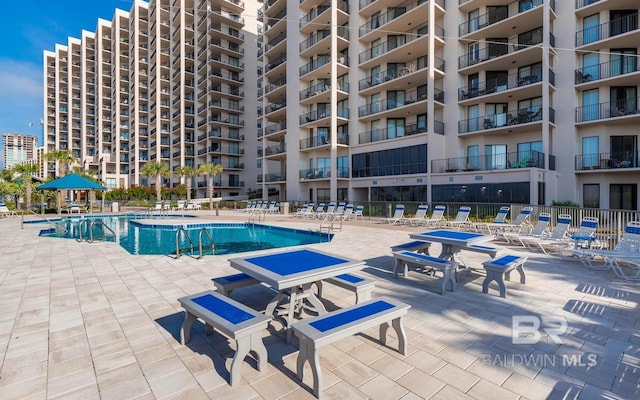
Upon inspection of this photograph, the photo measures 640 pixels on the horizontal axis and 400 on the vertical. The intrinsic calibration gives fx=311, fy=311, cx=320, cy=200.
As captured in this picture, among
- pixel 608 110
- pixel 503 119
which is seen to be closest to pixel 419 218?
pixel 503 119

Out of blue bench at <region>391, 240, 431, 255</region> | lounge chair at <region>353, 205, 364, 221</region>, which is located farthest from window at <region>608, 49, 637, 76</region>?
blue bench at <region>391, 240, 431, 255</region>

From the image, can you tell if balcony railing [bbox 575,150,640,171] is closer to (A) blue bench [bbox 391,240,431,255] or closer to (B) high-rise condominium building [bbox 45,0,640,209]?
(B) high-rise condominium building [bbox 45,0,640,209]

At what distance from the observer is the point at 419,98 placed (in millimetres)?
23594

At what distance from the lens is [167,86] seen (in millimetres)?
50188

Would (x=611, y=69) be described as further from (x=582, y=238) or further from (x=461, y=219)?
(x=582, y=238)

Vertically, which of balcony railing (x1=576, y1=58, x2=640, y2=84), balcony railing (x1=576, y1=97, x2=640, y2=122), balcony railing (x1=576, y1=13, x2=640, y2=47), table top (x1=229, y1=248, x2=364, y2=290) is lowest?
table top (x1=229, y1=248, x2=364, y2=290)

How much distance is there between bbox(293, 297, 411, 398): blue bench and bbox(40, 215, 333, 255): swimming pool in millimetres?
8111

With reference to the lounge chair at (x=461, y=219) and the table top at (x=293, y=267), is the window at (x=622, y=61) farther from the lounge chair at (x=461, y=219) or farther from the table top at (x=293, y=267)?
the table top at (x=293, y=267)

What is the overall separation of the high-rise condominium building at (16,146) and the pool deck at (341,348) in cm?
23430

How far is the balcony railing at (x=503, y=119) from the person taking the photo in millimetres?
19281

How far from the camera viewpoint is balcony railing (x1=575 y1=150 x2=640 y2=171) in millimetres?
17342

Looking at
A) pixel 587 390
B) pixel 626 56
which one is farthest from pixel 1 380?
pixel 626 56

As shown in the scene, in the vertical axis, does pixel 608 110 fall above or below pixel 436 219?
above

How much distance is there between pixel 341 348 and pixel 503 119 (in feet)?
72.8
